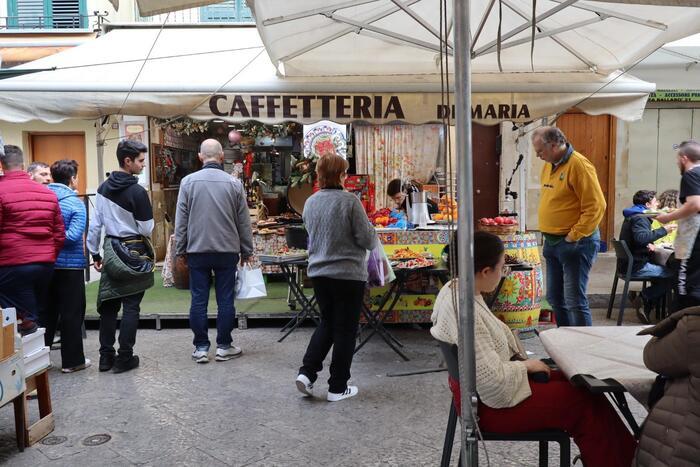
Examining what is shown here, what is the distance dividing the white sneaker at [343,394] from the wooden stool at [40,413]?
1.88 meters

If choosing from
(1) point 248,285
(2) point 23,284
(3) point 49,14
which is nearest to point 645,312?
(1) point 248,285

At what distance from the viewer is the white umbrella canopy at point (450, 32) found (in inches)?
183

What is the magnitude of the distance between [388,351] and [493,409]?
344cm

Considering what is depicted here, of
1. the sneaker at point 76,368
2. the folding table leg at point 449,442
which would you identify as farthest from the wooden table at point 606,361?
the sneaker at point 76,368

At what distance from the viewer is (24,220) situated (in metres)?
4.78

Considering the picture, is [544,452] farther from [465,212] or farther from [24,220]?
[24,220]

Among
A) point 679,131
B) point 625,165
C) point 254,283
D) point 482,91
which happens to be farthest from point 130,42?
point 679,131

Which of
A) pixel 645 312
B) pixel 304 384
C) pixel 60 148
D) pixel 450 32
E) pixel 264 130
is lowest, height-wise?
pixel 645 312

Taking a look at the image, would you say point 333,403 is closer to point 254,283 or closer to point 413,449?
point 413,449

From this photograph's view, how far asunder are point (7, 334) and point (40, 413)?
0.85 metres

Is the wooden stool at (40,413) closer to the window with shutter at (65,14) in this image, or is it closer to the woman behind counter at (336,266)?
the woman behind counter at (336,266)

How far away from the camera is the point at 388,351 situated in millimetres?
6062

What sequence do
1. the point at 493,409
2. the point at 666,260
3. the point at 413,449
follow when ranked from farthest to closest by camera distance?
1. the point at 666,260
2. the point at 413,449
3. the point at 493,409

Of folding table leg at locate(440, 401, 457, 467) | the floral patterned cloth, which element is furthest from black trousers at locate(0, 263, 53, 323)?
the floral patterned cloth
